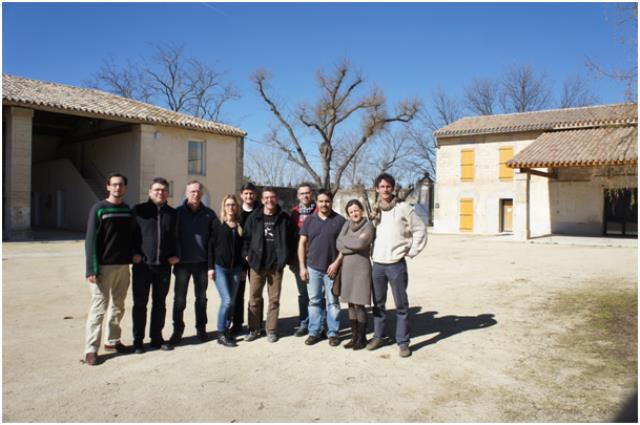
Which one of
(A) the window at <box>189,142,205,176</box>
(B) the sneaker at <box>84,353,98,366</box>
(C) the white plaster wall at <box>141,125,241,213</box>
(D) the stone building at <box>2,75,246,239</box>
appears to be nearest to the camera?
(B) the sneaker at <box>84,353,98,366</box>

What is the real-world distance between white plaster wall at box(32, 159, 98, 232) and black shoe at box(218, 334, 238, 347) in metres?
16.6

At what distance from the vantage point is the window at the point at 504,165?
2330 cm

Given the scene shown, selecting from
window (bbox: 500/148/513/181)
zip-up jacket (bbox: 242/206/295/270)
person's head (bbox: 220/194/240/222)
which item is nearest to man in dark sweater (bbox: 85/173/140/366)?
person's head (bbox: 220/194/240/222)

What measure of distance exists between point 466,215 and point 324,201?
21071 mm

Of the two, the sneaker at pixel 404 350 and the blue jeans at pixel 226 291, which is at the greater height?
the blue jeans at pixel 226 291

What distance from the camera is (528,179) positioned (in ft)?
61.7

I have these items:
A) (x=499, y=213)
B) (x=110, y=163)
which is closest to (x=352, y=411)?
(x=110, y=163)

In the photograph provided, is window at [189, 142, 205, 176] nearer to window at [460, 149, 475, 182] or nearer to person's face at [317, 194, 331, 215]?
window at [460, 149, 475, 182]

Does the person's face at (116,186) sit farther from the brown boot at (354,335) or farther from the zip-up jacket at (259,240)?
the brown boot at (354,335)

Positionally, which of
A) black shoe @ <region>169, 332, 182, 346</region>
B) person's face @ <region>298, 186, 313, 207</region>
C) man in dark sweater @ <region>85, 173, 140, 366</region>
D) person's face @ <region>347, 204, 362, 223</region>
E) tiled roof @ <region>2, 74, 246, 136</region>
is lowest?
black shoe @ <region>169, 332, 182, 346</region>

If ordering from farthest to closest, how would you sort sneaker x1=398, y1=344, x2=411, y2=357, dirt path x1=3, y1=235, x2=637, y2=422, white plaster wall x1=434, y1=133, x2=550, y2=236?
white plaster wall x1=434, y1=133, x2=550, y2=236
sneaker x1=398, y1=344, x2=411, y2=357
dirt path x1=3, y1=235, x2=637, y2=422

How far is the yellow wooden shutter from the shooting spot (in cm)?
2441

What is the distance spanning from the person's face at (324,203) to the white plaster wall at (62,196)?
16.8 m

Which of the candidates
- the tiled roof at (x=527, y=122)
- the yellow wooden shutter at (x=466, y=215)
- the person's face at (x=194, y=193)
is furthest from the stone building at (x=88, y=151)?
the person's face at (x=194, y=193)
